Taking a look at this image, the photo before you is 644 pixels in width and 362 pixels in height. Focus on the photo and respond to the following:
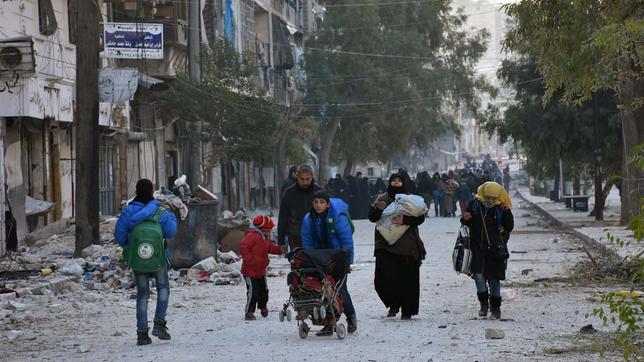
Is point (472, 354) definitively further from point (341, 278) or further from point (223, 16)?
point (223, 16)

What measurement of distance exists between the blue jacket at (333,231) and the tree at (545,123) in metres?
24.7

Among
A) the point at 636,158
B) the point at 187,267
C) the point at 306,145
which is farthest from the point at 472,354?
the point at 306,145

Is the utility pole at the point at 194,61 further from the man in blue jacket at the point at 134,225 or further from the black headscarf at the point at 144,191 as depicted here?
the black headscarf at the point at 144,191

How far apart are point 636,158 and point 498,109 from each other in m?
31.3

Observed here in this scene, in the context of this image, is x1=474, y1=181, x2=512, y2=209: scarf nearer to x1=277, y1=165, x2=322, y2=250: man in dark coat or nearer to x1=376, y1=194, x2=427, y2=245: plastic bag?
x1=376, y1=194, x2=427, y2=245: plastic bag

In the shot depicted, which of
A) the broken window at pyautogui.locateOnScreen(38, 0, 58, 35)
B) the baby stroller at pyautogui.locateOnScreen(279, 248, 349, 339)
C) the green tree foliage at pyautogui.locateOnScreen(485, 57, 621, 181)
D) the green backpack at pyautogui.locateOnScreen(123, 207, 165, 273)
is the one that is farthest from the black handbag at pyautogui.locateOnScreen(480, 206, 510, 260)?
the green tree foliage at pyautogui.locateOnScreen(485, 57, 621, 181)

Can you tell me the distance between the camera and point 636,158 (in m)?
8.09

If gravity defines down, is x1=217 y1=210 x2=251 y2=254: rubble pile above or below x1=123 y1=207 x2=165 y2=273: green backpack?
below

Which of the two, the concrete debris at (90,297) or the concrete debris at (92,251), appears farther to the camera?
the concrete debris at (92,251)

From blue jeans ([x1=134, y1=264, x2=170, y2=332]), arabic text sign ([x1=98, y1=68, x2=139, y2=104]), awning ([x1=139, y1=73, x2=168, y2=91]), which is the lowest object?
blue jeans ([x1=134, y1=264, x2=170, y2=332])

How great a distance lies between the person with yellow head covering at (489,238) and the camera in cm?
1333

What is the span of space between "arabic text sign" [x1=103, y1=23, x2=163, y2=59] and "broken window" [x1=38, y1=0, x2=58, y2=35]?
165 cm

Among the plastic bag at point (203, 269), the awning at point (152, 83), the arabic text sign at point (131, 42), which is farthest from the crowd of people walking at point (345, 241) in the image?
the awning at point (152, 83)

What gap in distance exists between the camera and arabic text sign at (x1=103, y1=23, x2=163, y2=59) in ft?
105
